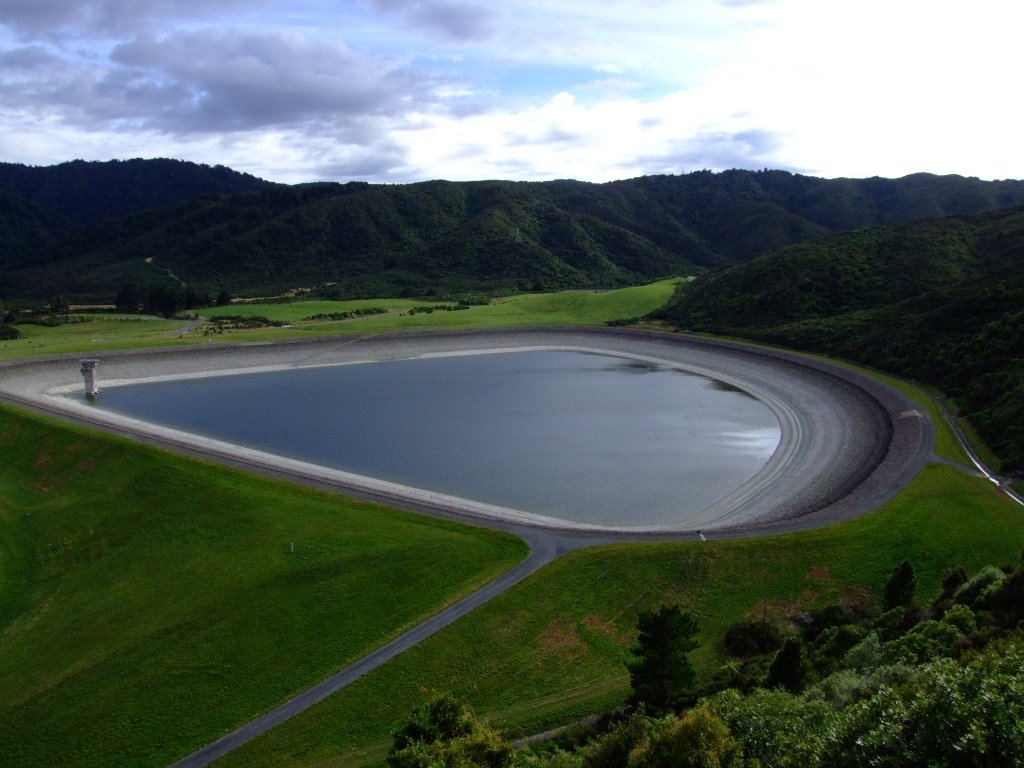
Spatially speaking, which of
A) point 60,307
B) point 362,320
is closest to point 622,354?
point 362,320

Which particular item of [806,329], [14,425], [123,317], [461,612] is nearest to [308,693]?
[461,612]

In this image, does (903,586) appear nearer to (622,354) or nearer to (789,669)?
(789,669)

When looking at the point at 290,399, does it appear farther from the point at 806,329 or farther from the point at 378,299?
the point at 378,299

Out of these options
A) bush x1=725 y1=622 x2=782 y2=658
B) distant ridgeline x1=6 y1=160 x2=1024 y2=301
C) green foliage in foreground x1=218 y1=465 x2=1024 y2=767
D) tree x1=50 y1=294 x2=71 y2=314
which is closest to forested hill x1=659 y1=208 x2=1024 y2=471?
green foliage in foreground x1=218 y1=465 x2=1024 y2=767

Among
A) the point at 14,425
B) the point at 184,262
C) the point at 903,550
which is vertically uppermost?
the point at 184,262

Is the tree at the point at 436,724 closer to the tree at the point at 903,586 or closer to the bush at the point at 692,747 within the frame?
the bush at the point at 692,747
